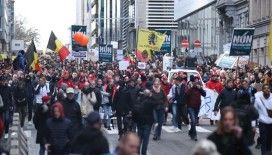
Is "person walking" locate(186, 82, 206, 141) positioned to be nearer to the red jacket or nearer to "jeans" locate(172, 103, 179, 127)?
"jeans" locate(172, 103, 179, 127)

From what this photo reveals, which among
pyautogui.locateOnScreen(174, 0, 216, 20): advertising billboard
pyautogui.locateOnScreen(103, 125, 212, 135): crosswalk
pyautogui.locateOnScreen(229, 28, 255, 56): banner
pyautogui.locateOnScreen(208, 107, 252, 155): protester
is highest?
pyautogui.locateOnScreen(174, 0, 216, 20): advertising billboard

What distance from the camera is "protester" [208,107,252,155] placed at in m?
11.1

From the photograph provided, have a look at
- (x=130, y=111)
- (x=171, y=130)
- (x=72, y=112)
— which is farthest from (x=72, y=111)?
(x=171, y=130)

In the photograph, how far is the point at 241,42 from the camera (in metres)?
31.7

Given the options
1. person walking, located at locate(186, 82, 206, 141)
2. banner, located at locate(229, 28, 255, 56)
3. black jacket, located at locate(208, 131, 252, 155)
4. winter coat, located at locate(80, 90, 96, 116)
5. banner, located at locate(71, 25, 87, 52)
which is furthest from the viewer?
banner, located at locate(71, 25, 87, 52)

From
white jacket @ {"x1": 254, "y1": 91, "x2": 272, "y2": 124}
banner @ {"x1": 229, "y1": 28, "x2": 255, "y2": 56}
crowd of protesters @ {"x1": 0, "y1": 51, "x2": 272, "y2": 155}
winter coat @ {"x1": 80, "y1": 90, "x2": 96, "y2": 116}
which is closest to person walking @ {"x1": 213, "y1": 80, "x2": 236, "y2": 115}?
crowd of protesters @ {"x1": 0, "y1": 51, "x2": 272, "y2": 155}

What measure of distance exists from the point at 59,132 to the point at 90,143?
3518 mm

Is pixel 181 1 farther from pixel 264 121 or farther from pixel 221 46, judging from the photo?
pixel 264 121

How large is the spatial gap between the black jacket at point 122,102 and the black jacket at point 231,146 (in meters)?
12.6

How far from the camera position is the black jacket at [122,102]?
24094 millimetres

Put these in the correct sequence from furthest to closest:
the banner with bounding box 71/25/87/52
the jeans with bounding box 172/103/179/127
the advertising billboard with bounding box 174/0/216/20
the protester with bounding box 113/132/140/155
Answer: the advertising billboard with bounding box 174/0/216/20 → the banner with bounding box 71/25/87/52 → the jeans with bounding box 172/103/179/127 → the protester with bounding box 113/132/140/155

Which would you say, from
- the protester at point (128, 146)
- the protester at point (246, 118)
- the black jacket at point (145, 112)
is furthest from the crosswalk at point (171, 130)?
the protester at point (128, 146)

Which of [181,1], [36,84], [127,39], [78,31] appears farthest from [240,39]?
[127,39]

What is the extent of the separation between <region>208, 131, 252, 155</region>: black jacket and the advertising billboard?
71939mm
